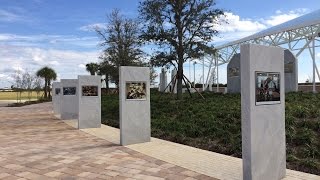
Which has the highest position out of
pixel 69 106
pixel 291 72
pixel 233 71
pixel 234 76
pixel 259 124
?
pixel 233 71

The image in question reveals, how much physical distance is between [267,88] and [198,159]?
2.83 metres

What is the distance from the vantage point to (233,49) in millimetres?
51844

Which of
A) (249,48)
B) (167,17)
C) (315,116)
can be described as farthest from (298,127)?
(167,17)

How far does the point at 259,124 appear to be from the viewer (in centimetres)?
655

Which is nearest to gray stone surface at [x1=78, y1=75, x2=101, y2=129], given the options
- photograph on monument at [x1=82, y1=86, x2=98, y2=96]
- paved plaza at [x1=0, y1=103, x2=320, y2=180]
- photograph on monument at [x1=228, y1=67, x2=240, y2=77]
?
photograph on monument at [x1=82, y1=86, x2=98, y2=96]

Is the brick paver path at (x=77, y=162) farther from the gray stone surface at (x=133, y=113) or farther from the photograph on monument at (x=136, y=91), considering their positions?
the photograph on monument at (x=136, y=91)

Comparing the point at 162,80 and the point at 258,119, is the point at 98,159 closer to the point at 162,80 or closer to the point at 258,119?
the point at 258,119

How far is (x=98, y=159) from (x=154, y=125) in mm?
5881

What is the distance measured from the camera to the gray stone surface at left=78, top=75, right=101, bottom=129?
54.0ft

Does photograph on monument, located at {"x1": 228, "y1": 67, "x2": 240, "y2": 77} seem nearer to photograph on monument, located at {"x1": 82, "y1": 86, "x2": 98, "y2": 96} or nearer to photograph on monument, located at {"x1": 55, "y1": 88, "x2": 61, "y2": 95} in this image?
photograph on monument, located at {"x1": 55, "y1": 88, "x2": 61, "y2": 95}

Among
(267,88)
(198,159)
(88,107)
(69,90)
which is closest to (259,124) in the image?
(267,88)

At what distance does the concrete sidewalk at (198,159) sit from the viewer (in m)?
7.36

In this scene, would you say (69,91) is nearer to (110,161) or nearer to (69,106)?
(69,106)

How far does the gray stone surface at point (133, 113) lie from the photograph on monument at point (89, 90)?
535 cm
